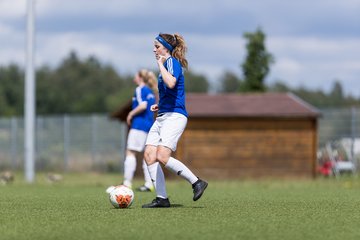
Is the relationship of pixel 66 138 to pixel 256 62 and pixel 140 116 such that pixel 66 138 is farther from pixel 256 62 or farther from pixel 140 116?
pixel 140 116

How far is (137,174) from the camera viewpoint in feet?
115

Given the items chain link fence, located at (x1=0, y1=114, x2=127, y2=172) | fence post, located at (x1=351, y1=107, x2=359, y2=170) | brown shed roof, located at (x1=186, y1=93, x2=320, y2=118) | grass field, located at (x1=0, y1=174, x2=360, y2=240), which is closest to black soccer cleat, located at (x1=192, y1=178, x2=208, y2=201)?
grass field, located at (x1=0, y1=174, x2=360, y2=240)

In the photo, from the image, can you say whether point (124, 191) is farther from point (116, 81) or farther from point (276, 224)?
point (116, 81)

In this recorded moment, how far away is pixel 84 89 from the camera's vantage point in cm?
8769

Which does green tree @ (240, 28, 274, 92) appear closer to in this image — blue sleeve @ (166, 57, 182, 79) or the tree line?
the tree line

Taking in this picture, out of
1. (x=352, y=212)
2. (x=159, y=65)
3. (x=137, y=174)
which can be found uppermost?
(x=159, y=65)

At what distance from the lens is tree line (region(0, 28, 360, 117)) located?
73500 millimetres

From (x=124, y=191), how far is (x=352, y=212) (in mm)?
2764

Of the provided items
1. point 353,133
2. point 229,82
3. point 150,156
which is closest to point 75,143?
point 353,133

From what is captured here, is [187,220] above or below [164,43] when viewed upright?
below

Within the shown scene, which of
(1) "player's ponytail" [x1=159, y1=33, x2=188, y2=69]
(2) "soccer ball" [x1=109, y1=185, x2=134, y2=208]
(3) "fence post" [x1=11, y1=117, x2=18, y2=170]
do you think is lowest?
(3) "fence post" [x1=11, y1=117, x2=18, y2=170]

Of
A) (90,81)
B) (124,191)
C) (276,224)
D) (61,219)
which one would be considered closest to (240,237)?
(276,224)

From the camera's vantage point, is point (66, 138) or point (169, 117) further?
point (66, 138)

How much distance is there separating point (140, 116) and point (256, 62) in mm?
23907
